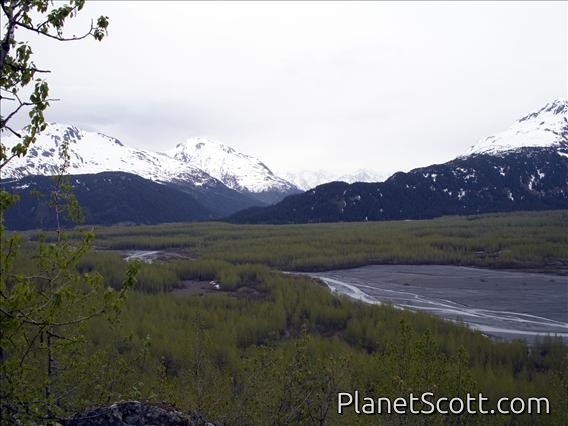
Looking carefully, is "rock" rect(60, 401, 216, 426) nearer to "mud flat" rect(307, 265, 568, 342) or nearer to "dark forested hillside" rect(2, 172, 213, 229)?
"mud flat" rect(307, 265, 568, 342)

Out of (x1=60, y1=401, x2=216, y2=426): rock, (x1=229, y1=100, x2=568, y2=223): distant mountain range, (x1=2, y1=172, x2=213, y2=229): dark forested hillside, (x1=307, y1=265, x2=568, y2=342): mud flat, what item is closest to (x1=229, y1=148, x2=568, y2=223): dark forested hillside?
(x1=229, y1=100, x2=568, y2=223): distant mountain range

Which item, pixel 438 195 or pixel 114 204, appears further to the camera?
pixel 114 204

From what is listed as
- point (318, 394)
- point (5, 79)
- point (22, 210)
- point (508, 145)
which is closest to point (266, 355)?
point (318, 394)

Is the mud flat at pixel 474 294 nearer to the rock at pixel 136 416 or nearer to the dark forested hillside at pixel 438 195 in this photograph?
the rock at pixel 136 416

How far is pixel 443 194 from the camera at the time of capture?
469 ft

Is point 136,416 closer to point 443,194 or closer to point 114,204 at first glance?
point 443,194

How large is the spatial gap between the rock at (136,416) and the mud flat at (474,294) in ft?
84.9

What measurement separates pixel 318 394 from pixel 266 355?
1335 mm

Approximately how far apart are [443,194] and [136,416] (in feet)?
475

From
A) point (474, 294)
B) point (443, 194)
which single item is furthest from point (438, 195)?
point (474, 294)

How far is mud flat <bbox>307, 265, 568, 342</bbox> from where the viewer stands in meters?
31.2

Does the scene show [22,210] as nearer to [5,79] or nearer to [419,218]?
[419,218]

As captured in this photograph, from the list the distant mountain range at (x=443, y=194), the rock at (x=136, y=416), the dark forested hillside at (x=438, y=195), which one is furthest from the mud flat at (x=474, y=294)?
the dark forested hillside at (x=438, y=195)

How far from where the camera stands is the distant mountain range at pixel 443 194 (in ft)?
447
